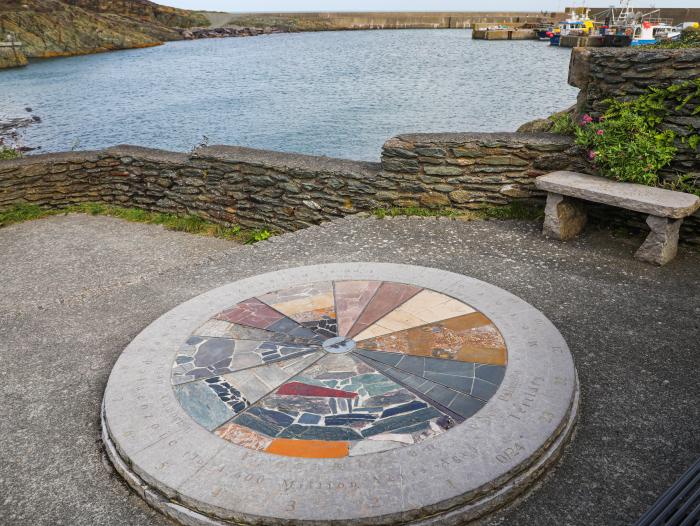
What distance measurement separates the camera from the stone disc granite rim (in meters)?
2.18

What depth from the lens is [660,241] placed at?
14.3ft

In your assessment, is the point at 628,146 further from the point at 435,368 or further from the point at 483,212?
the point at 435,368

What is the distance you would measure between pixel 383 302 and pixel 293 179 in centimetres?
280

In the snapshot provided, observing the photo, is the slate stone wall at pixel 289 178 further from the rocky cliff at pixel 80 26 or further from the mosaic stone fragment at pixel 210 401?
the rocky cliff at pixel 80 26

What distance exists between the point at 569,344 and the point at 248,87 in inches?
1229

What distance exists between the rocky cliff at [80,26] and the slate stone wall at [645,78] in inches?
1875

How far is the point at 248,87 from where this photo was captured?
31797 millimetres

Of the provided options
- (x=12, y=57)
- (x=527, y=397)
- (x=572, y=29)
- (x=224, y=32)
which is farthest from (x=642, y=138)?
(x=224, y=32)

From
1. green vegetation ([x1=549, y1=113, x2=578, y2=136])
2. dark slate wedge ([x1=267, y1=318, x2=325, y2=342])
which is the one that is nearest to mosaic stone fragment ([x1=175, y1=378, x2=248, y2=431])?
dark slate wedge ([x1=267, y1=318, x2=325, y2=342])

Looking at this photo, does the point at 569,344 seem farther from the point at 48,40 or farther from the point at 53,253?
the point at 48,40

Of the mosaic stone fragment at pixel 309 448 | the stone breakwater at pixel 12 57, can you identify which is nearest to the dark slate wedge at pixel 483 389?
the mosaic stone fragment at pixel 309 448

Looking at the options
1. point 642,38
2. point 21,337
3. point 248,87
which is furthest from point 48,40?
point 21,337

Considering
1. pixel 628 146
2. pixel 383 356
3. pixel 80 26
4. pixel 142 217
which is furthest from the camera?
pixel 80 26

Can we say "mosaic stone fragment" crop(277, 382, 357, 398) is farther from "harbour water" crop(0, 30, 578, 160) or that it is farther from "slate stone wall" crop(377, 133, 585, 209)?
"harbour water" crop(0, 30, 578, 160)
